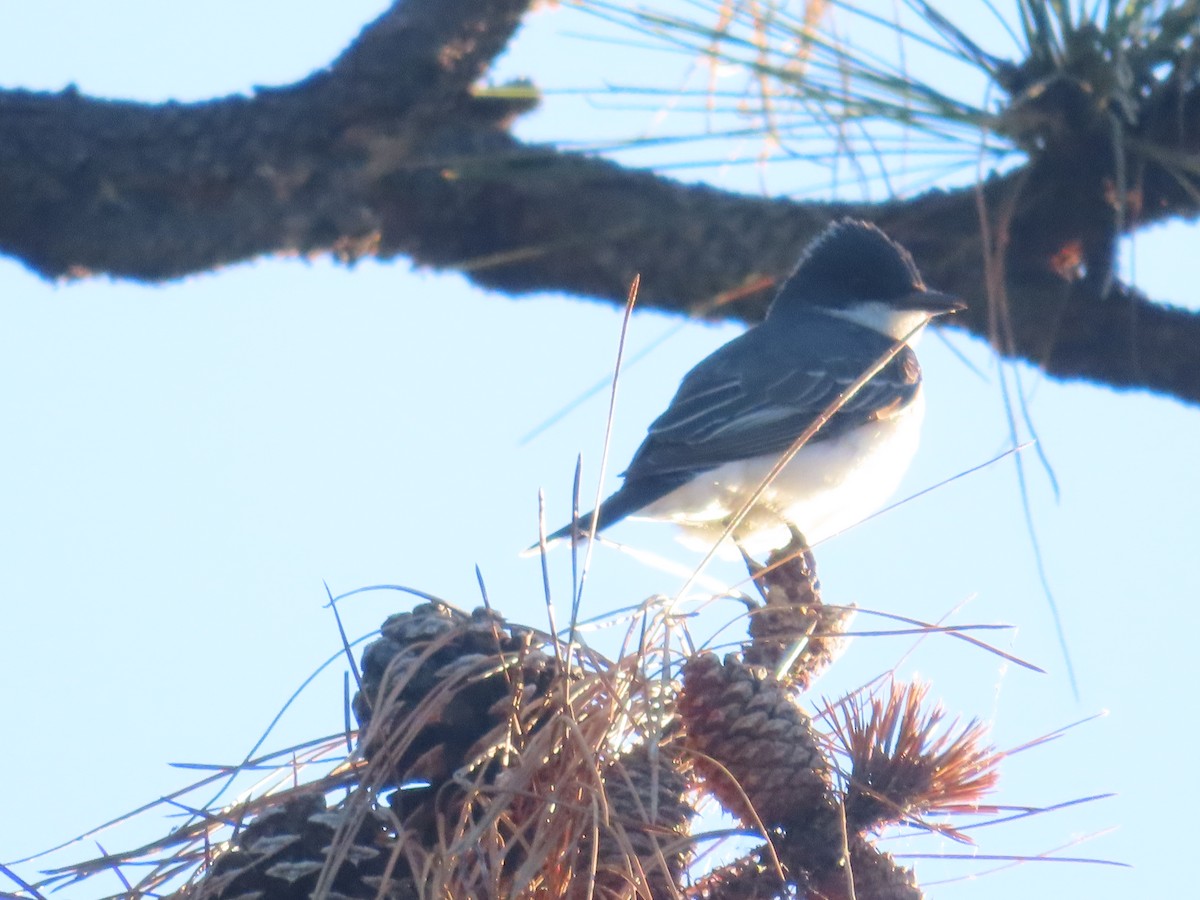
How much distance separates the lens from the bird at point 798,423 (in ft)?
15.0

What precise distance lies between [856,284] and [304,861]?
4.20 m

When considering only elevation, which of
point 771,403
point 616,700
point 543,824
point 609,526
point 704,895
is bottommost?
point 704,895

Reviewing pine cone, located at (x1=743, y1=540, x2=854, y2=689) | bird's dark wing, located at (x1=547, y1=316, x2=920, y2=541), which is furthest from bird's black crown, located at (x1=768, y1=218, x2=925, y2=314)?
pine cone, located at (x1=743, y1=540, x2=854, y2=689)

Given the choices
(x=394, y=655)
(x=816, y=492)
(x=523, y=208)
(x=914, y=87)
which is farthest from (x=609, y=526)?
(x=394, y=655)

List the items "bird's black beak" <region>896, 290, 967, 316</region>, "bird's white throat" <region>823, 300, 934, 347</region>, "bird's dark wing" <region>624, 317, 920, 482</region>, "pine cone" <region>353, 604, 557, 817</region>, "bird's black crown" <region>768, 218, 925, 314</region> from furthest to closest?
"bird's white throat" <region>823, 300, 934, 347</region> → "bird's black crown" <region>768, 218, 925, 314</region> → "bird's dark wing" <region>624, 317, 920, 482</region> → "bird's black beak" <region>896, 290, 967, 316</region> → "pine cone" <region>353, 604, 557, 817</region>

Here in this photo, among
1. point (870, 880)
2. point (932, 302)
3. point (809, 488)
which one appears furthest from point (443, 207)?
point (870, 880)

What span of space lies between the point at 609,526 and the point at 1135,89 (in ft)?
6.14

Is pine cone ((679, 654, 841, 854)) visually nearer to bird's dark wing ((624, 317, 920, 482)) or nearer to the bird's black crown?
bird's dark wing ((624, 317, 920, 482))

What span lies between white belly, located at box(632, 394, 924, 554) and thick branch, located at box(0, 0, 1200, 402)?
2.54 ft

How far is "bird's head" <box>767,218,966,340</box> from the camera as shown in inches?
204

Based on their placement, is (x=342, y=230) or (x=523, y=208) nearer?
(x=342, y=230)

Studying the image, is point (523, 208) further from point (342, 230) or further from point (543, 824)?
point (543, 824)

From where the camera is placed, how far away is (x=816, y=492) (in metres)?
4.72

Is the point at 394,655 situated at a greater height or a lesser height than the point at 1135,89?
lesser
